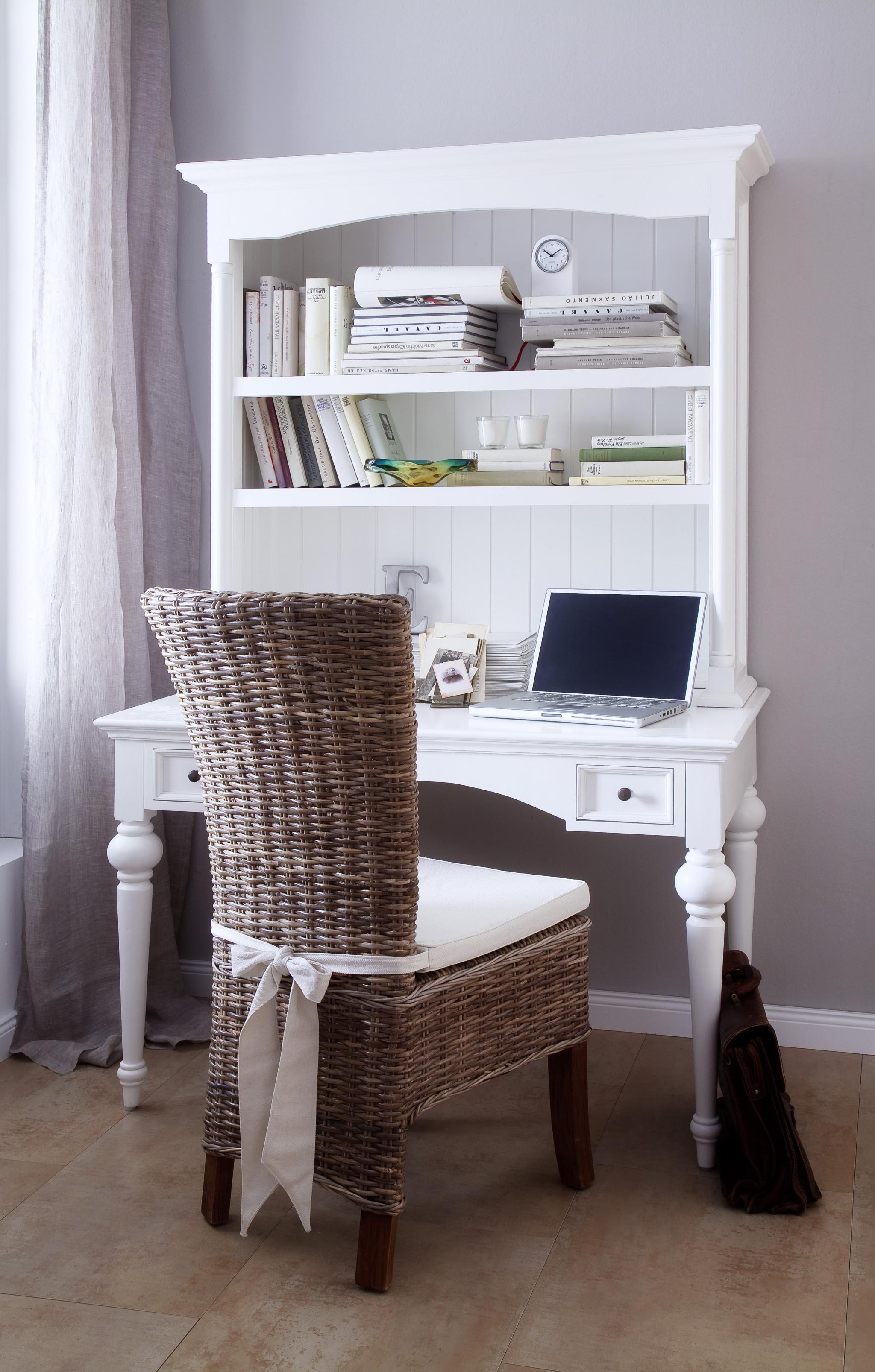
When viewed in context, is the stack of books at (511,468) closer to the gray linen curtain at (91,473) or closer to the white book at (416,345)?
the white book at (416,345)

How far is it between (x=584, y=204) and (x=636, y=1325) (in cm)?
181

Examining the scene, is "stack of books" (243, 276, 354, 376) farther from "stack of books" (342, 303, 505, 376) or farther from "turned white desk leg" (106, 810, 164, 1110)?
"turned white desk leg" (106, 810, 164, 1110)

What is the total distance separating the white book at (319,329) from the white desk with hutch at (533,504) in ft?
0.15

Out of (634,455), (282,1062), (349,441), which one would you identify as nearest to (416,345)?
(349,441)

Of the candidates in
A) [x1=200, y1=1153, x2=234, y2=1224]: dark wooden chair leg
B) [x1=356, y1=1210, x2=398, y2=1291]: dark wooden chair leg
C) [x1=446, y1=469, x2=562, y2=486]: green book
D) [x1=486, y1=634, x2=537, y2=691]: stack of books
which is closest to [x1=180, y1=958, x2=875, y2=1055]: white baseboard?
[x1=200, y1=1153, x2=234, y2=1224]: dark wooden chair leg

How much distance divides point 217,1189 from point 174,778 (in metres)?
0.69

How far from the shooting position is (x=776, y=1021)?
2.60 metres

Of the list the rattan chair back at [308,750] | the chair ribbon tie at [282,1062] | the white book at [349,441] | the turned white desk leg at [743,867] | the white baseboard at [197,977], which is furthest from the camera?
the white baseboard at [197,977]

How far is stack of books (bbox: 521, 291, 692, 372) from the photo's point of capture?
2303mm

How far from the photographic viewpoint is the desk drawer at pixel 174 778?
224 cm

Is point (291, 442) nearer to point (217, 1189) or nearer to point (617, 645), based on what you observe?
point (617, 645)

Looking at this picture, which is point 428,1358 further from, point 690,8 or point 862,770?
point 690,8

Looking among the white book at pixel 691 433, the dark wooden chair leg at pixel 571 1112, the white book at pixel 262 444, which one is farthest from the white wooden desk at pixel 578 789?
the white book at pixel 262 444

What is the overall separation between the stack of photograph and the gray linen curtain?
20.0 inches
